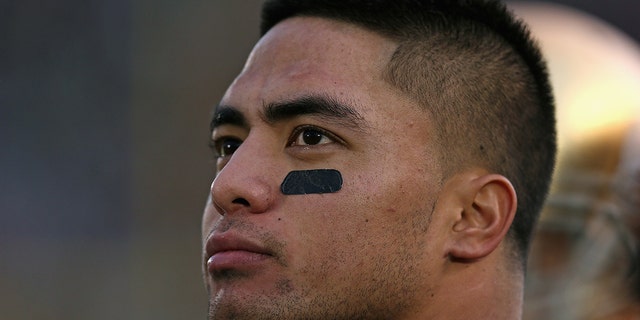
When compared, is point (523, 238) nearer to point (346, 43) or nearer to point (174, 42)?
point (346, 43)

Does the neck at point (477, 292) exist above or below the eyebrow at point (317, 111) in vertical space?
below

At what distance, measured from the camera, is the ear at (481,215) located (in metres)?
3.13

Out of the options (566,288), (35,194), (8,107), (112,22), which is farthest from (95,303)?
(566,288)

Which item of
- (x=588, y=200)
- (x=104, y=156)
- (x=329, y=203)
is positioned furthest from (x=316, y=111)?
(x=104, y=156)

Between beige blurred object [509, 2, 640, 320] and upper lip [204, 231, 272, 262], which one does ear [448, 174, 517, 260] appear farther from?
beige blurred object [509, 2, 640, 320]

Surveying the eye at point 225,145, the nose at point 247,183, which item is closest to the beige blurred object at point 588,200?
the eye at point 225,145

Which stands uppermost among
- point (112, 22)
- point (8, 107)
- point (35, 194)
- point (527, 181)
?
point (112, 22)

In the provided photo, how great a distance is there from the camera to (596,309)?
16.5 ft

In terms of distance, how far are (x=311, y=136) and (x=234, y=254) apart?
0.43 metres

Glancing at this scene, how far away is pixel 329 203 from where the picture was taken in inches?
118

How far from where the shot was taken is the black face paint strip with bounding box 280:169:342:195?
3008 millimetres

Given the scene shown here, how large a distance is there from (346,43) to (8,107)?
7.10 meters

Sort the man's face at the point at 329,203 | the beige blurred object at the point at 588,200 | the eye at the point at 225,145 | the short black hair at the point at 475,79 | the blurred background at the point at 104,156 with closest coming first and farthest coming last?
the man's face at the point at 329,203, the short black hair at the point at 475,79, the eye at the point at 225,145, the beige blurred object at the point at 588,200, the blurred background at the point at 104,156

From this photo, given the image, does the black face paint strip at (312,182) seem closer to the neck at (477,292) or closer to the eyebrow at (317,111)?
the eyebrow at (317,111)
